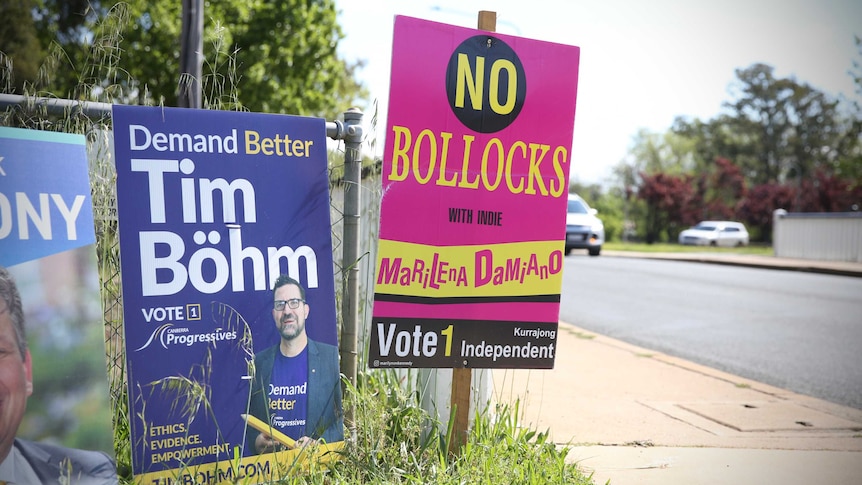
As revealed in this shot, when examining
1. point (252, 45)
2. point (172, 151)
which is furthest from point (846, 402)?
point (252, 45)

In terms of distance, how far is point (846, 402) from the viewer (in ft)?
19.4

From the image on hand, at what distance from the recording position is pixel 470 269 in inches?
125

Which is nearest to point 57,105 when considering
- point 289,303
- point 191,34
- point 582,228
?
point 289,303

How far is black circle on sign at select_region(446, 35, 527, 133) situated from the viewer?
3117mm

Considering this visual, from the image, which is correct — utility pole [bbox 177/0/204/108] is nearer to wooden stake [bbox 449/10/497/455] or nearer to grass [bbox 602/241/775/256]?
wooden stake [bbox 449/10/497/455]

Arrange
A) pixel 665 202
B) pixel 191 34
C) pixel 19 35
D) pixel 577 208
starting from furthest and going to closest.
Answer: pixel 665 202, pixel 577 208, pixel 19 35, pixel 191 34

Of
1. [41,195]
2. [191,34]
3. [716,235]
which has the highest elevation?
[191,34]

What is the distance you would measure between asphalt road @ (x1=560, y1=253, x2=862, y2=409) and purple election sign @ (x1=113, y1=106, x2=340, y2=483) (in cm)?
409

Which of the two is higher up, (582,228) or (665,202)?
(665,202)

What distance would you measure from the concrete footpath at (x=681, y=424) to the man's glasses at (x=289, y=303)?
1168 mm

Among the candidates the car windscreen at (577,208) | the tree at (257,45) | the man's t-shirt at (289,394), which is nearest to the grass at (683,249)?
the car windscreen at (577,208)

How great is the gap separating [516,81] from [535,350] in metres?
1.16

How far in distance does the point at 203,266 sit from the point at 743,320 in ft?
28.6

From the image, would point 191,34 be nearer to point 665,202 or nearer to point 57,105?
point 57,105
